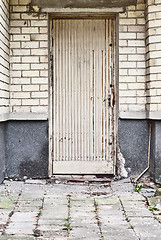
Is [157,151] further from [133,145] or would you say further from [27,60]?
[27,60]

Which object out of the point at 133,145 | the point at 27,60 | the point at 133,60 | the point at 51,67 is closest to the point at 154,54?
the point at 133,60

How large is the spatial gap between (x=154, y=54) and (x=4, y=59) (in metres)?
2.49

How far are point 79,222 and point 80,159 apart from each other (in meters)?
2.32

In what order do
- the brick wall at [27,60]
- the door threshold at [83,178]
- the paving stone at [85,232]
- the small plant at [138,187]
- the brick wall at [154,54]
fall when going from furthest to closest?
the door threshold at [83,178]
the brick wall at [27,60]
the brick wall at [154,54]
the small plant at [138,187]
the paving stone at [85,232]

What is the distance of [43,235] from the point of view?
11.0 feet

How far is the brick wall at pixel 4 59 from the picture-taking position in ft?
17.3

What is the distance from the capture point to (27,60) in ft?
19.1

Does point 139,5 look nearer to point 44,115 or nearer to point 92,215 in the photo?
point 44,115

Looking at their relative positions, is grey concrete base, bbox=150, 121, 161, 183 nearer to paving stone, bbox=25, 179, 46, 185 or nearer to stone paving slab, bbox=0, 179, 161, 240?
stone paving slab, bbox=0, 179, 161, 240

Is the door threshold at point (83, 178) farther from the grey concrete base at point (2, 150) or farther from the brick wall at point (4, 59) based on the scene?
the brick wall at point (4, 59)

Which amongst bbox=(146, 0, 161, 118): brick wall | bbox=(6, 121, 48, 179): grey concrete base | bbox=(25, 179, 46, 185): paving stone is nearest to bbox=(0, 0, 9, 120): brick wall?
bbox=(6, 121, 48, 179): grey concrete base

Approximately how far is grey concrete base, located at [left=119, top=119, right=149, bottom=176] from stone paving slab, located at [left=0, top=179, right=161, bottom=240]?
1.40ft

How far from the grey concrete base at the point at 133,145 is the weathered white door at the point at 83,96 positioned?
0.85 ft

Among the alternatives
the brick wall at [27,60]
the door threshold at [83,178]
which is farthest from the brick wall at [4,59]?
the door threshold at [83,178]
